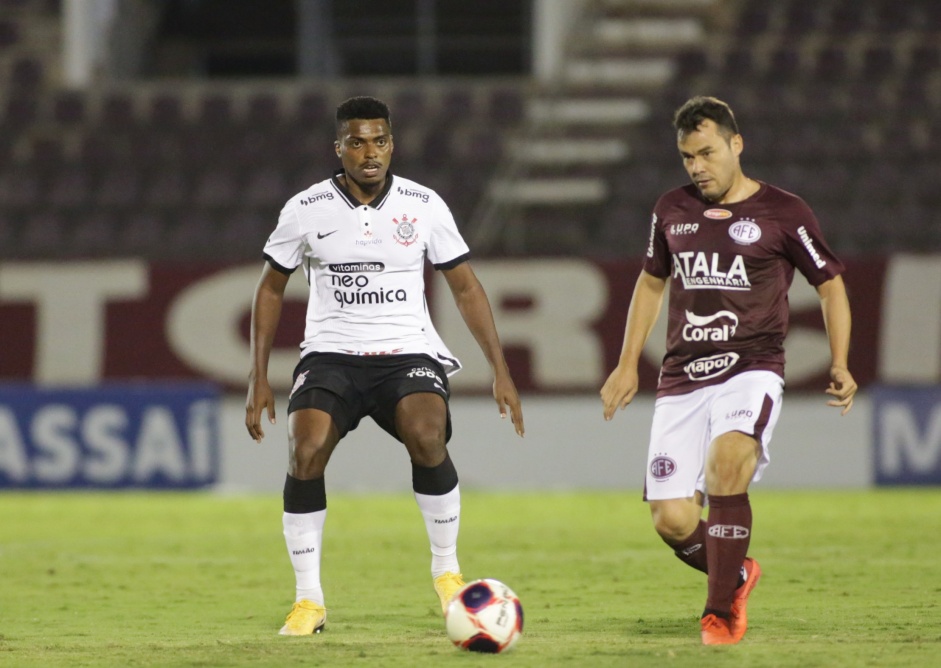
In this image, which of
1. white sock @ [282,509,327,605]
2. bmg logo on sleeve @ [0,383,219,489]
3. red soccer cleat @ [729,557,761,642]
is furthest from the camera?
bmg logo on sleeve @ [0,383,219,489]

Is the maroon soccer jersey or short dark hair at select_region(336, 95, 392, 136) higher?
short dark hair at select_region(336, 95, 392, 136)

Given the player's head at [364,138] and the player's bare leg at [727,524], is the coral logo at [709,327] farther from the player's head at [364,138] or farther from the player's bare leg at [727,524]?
the player's head at [364,138]

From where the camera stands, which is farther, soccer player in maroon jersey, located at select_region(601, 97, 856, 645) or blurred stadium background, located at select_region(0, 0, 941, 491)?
blurred stadium background, located at select_region(0, 0, 941, 491)

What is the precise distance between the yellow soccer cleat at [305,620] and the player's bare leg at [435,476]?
49 cm

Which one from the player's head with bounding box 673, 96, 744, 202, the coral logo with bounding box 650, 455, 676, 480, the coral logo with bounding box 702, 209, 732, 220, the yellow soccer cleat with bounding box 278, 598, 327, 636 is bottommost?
the yellow soccer cleat with bounding box 278, 598, 327, 636

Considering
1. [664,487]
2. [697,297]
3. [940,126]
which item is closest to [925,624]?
[664,487]

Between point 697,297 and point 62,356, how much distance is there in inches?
374

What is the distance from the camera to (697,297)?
18.2ft

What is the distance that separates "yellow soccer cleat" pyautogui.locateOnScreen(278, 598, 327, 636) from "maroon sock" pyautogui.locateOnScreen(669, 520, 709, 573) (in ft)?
4.53

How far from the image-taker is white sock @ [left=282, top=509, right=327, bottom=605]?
5656 millimetres

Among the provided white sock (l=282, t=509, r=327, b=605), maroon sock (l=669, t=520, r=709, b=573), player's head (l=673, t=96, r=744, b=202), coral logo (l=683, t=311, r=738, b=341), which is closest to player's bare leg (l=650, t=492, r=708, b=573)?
maroon sock (l=669, t=520, r=709, b=573)

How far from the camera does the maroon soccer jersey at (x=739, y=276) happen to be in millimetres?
5492

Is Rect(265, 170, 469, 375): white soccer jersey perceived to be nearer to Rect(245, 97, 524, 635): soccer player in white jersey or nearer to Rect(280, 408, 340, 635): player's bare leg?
Rect(245, 97, 524, 635): soccer player in white jersey

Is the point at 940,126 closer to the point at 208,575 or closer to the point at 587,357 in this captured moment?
the point at 587,357
